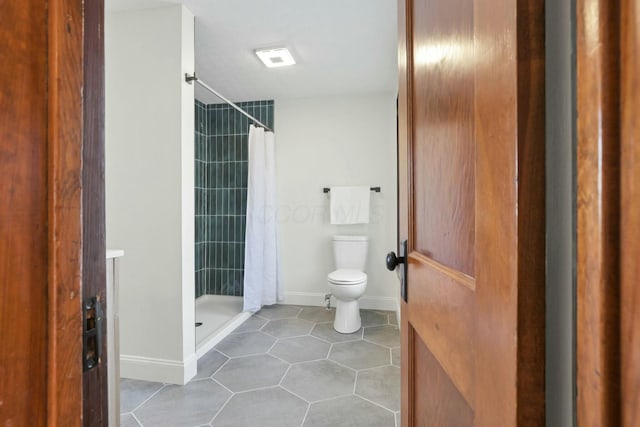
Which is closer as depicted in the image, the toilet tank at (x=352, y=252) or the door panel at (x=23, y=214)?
the door panel at (x=23, y=214)

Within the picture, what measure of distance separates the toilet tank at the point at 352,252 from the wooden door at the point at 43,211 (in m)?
2.66

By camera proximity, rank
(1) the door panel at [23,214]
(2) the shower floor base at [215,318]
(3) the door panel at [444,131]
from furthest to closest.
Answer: (2) the shower floor base at [215,318]
(3) the door panel at [444,131]
(1) the door panel at [23,214]

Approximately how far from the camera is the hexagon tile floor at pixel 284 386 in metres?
1.54

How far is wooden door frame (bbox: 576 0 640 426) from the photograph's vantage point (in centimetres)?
22

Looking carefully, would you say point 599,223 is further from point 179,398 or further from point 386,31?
point 386,31

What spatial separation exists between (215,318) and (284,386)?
1297mm

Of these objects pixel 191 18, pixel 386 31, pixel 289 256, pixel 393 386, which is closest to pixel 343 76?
pixel 386 31

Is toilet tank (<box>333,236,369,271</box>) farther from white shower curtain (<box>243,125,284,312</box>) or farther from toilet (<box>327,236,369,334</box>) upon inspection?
white shower curtain (<box>243,125,284,312</box>)

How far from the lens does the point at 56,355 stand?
393 millimetres

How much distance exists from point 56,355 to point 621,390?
1.99 ft

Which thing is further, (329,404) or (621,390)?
(329,404)

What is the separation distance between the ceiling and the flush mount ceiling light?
0.05 metres

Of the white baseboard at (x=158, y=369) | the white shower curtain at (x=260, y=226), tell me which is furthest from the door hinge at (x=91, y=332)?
the white shower curtain at (x=260, y=226)

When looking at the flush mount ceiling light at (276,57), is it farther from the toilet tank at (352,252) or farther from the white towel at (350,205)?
the toilet tank at (352,252)
